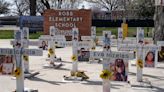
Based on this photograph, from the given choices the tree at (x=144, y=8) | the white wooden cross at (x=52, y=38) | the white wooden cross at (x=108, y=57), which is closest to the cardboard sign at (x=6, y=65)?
the white wooden cross at (x=108, y=57)

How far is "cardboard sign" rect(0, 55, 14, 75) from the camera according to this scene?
977 centimetres

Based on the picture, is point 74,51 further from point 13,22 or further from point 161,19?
point 13,22

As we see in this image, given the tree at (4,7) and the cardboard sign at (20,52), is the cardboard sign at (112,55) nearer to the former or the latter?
the cardboard sign at (20,52)

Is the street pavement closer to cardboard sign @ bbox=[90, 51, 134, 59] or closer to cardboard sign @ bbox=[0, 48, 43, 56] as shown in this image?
cardboard sign @ bbox=[0, 48, 43, 56]

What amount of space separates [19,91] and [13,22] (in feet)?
161

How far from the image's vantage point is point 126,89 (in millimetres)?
11375

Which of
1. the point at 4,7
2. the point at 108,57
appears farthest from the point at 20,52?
the point at 4,7

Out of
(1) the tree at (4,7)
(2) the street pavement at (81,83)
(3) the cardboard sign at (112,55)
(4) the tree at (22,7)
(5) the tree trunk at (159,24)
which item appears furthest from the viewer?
(4) the tree at (22,7)

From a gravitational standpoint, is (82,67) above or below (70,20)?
below

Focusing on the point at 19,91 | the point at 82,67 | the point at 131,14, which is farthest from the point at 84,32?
the point at 131,14

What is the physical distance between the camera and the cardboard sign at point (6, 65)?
9766 millimetres

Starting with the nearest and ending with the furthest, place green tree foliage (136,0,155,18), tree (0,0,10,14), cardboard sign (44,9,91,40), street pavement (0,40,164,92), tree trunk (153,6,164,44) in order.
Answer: street pavement (0,40,164,92)
tree trunk (153,6,164,44)
cardboard sign (44,9,91,40)
green tree foliage (136,0,155,18)
tree (0,0,10,14)

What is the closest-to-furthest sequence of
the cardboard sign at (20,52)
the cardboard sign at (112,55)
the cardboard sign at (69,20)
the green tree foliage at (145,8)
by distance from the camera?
the cardboard sign at (112,55) < the cardboard sign at (20,52) < the cardboard sign at (69,20) < the green tree foliage at (145,8)

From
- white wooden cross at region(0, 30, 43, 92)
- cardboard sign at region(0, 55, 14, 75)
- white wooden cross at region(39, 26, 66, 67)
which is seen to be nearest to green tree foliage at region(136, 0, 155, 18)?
white wooden cross at region(39, 26, 66, 67)
